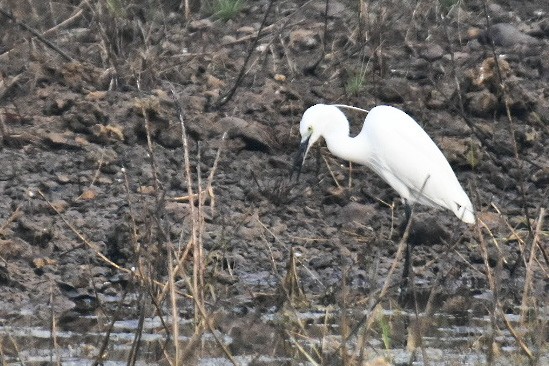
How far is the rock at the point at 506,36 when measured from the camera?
33.6 feet

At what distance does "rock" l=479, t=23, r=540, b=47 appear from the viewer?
10234 millimetres

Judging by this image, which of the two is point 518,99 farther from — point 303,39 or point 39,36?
point 39,36

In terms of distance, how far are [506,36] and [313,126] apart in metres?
2.74

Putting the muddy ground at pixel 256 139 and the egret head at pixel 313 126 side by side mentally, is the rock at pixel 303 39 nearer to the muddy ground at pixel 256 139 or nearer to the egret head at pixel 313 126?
the muddy ground at pixel 256 139

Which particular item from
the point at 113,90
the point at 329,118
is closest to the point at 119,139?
the point at 113,90

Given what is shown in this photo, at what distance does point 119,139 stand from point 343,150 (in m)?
1.31

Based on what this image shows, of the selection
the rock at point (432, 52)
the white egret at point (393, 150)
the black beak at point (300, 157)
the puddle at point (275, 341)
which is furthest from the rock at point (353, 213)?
the rock at point (432, 52)

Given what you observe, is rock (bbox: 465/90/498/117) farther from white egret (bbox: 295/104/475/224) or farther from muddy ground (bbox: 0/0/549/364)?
white egret (bbox: 295/104/475/224)

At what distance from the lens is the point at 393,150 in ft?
26.9

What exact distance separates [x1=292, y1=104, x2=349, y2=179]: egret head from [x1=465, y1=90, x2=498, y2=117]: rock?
136 cm

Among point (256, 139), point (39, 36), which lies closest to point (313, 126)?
point (256, 139)

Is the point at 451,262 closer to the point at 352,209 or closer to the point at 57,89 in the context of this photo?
the point at 352,209

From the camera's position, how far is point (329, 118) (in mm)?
8156

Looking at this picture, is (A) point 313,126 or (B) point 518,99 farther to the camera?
(B) point 518,99
